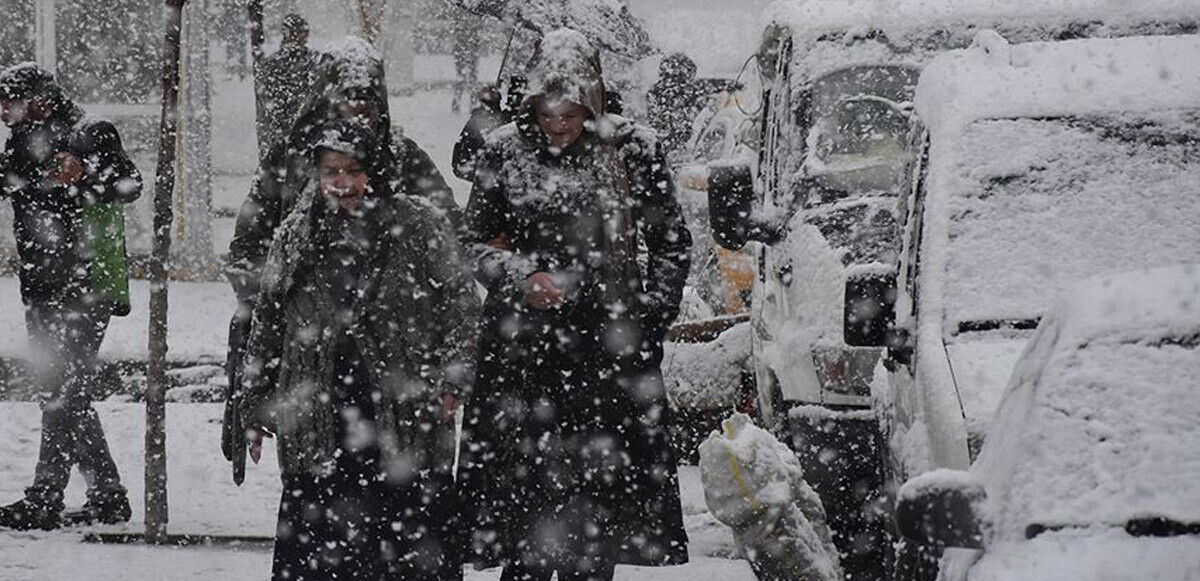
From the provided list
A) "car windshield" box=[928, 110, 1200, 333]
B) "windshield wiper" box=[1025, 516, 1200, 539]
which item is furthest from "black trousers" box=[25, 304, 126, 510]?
"windshield wiper" box=[1025, 516, 1200, 539]

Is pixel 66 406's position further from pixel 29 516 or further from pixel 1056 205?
pixel 1056 205

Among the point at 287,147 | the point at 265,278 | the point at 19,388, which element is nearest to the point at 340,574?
the point at 265,278

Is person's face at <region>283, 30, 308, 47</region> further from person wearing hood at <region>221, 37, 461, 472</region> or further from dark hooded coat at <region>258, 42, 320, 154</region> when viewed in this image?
person wearing hood at <region>221, 37, 461, 472</region>

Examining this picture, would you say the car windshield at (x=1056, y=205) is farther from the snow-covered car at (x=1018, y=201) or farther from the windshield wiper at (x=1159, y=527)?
the windshield wiper at (x=1159, y=527)

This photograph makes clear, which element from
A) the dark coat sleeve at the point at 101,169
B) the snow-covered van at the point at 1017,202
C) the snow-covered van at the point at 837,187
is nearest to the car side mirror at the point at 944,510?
the snow-covered van at the point at 1017,202

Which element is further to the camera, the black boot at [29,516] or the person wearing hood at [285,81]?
the person wearing hood at [285,81]

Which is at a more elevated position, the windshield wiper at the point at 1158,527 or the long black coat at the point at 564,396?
the windshield wiper at the point at 1158,527

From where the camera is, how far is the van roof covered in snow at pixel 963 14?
778 cm

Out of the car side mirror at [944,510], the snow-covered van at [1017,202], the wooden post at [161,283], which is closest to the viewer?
the car side mirror at [944,510]

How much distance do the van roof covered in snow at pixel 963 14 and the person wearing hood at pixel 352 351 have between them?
294cm

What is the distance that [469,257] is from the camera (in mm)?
5758

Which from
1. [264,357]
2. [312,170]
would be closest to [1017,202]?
[312,170]

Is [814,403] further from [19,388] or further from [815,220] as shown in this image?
[19,388]

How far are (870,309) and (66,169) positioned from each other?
3.80m
